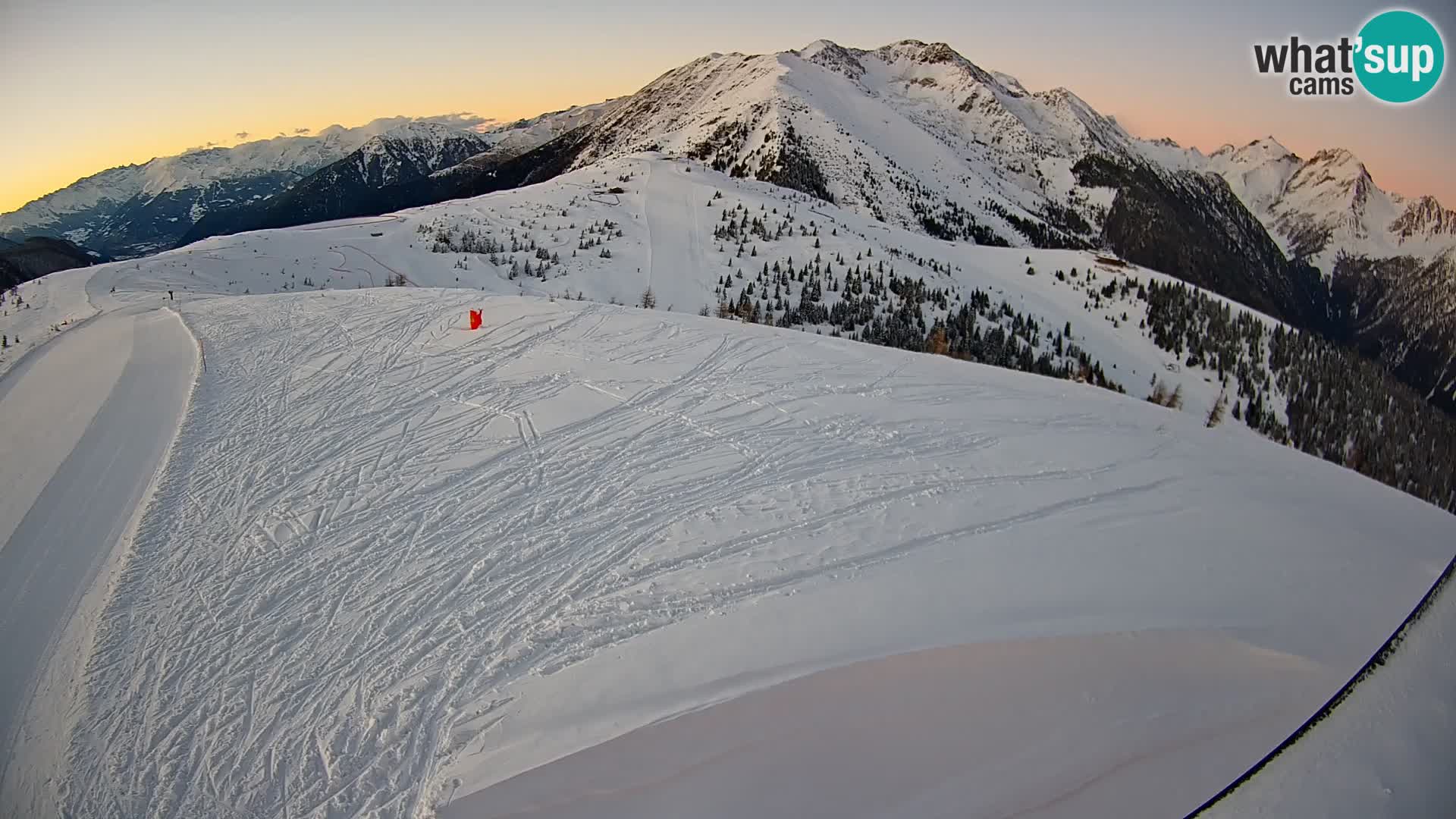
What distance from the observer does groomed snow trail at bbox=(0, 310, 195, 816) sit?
454 centimetres

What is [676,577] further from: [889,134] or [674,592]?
[889,134]

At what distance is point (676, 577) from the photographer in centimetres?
494

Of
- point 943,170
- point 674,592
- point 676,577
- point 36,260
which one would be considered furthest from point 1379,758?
point 36,260

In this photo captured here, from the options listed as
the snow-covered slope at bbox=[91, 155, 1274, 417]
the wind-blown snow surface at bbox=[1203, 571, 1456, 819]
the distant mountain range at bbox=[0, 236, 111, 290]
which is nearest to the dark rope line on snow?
the wind-blown snow surface at bbox=[1203, 571, 1456, 819]

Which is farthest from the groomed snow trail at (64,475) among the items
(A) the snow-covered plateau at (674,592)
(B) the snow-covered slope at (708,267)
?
(B) the snow-covered slope at (708,267)

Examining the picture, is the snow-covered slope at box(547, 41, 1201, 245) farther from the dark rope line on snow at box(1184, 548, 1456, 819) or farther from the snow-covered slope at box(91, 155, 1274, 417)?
the dark rope line on snow at box(1184, 548, 1456, 819)

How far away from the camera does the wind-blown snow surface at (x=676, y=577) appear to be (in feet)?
12.1

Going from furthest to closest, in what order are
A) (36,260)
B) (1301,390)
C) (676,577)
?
(36,260)
(1301,390)
(676,577)

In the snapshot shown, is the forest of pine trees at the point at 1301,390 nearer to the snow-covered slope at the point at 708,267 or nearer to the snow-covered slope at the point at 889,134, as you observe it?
the snow-covered slope at the point at 708,267

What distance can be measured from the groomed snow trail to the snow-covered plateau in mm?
43

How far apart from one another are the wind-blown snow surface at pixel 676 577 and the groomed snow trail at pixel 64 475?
0.36 metres

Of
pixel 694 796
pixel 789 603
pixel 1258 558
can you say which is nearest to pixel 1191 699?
pixel 1258 558

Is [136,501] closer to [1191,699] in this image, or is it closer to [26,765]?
[26,765]

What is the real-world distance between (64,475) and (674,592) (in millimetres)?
7076
